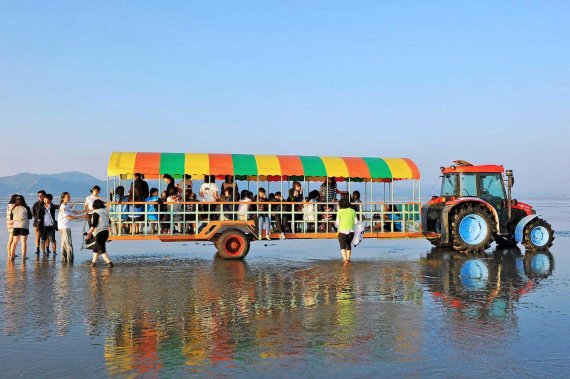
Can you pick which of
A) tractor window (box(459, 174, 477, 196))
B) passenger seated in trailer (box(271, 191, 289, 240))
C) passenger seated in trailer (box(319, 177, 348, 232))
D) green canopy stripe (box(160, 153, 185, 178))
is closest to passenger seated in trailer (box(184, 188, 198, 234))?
green canopy stripe (box(160, 153, 185, 178))

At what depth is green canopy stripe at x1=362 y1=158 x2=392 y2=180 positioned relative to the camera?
665 inches

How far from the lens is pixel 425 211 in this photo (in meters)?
18.5

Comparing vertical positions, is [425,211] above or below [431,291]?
above

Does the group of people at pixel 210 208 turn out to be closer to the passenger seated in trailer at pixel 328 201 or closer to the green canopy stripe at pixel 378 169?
the passenger seated in trailer at pixel 328 201

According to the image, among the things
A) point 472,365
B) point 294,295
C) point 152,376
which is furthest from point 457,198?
point 152,376

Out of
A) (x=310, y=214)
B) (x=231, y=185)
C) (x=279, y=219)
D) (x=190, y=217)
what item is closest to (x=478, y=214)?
(x=310, y=214)

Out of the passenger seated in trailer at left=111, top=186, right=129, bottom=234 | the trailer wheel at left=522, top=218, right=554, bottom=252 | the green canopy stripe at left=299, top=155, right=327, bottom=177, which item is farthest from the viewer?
the trailer wheel at left=522, top=218, right=554, bottom=252

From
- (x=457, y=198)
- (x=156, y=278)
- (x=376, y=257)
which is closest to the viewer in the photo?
(x=156, y=278)

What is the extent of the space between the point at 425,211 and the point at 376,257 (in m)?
3.00

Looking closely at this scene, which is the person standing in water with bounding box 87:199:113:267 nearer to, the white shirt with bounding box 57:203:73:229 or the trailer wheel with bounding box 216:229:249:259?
the white shirt with bounding box 57:203:73:229

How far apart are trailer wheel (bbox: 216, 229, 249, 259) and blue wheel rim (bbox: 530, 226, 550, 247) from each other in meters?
8.83

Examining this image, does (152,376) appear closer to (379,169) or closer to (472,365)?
(472,365)

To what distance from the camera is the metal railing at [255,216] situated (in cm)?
1519

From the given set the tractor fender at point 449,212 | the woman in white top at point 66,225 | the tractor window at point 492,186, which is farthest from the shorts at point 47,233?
the tractor window at point 492,186
